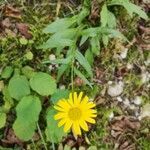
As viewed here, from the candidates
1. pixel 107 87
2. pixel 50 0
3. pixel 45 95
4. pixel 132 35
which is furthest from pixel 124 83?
pixel 50 0

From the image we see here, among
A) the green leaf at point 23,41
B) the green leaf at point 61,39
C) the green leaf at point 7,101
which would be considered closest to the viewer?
the green leaf at point 61,39

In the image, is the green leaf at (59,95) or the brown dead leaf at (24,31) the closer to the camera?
the green leaf at (59,95)

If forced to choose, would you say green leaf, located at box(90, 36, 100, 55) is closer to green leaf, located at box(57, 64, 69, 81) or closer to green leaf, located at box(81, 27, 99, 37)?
green leaf, located at box(81, 27, 99, 37)

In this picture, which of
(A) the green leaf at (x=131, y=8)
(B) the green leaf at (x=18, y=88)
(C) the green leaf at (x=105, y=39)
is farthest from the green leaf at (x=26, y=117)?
(A) the green leaf at (x=131, y=8)

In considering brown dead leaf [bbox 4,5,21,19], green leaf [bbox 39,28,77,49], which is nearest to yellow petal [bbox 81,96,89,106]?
green leaf [bbox 39,28,77,49]

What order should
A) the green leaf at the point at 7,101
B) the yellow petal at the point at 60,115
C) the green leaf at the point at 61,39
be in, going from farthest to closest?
1. the green leaf at the point at 7,101
2. the green leaf at the point at 61,39
3. the yellow petal at the point at 60,115

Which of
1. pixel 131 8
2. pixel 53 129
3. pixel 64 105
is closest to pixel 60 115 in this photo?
pixel 64 105

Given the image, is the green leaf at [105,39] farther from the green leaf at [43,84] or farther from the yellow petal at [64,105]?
the yellow petal at [64,105]
